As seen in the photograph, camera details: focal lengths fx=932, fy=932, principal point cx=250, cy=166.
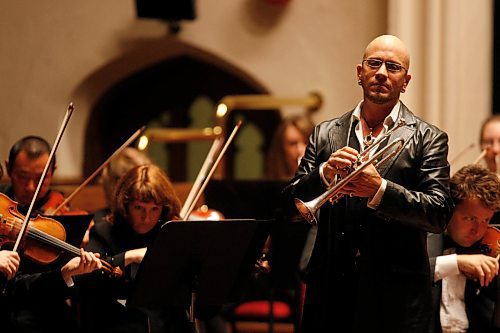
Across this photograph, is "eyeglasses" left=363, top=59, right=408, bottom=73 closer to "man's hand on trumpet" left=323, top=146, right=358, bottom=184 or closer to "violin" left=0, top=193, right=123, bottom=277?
"man's hand on trumpet" left=323, top=146, right=358, bottom=184

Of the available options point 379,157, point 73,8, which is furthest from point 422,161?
point 73,8

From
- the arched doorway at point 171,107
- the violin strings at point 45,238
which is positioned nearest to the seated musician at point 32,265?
the violin strings at point 45,238

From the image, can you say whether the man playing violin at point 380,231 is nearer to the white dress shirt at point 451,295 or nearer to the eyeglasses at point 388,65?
the eyeglasses at point 388,65

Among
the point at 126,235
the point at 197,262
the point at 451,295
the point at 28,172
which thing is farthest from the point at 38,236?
the point at 451,295

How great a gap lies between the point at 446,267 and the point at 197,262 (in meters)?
0.89

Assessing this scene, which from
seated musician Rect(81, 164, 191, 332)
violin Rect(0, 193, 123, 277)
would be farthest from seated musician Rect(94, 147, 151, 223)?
violin Rect(0, 193, 123, 277)

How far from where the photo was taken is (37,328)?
3.79m

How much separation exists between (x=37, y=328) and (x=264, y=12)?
279 centimetres

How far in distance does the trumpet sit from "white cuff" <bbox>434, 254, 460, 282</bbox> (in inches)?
24.6

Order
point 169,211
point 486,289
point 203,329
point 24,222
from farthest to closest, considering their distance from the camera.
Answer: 1. point 203,329
2. point 169,211
3. point 486,289
4. point 24,222

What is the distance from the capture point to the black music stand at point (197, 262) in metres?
3.12

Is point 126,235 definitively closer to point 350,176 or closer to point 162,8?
point 350,176

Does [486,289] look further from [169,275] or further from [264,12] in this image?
[264,12]

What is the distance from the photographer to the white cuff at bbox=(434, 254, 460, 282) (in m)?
3.31
